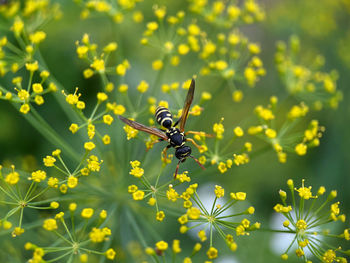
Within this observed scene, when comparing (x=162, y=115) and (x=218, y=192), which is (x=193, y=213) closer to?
(x=218, y=192)

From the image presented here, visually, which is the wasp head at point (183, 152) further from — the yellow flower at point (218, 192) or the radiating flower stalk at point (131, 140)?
the yellow flower at point (218, 192)

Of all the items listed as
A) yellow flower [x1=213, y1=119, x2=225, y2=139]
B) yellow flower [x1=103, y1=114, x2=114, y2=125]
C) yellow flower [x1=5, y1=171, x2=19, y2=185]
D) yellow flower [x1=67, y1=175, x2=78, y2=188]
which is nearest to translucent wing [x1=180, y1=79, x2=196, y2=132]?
yellow flower [x1=213, y1=119, x2=225, y2=139]

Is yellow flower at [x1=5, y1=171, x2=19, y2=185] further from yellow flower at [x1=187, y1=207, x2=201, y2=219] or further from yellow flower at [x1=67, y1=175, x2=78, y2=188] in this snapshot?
yellow flower at [x1=187, y1=207, x2=201, y2=219]

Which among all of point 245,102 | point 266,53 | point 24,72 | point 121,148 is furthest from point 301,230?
point 266,53

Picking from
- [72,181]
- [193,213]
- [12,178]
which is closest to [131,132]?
[72,181]

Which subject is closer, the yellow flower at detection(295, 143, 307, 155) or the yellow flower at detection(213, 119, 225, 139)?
the yellow flower at detection(213, 119, 225, 139)

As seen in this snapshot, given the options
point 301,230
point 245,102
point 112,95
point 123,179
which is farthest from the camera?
point 245,102

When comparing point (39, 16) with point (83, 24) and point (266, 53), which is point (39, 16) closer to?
point (83, 24)

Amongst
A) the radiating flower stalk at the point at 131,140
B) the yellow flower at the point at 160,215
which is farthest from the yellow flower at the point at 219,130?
the yellow flower at the point at 160,215

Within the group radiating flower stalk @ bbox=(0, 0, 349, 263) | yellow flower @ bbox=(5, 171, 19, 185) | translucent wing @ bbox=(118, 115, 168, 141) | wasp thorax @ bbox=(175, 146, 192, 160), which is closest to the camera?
yellow flower @ bbox=(5, 171, 19, 185)

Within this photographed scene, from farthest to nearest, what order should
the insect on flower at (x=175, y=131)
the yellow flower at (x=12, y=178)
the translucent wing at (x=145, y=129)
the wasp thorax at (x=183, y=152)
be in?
1. the wasp thorax at (x=183, y=152)
2. the insect on flower at (x=175, y=131)
3. the translucent wing at (x=145, y=129)
4. the yellow flower at (x=12, y=178)

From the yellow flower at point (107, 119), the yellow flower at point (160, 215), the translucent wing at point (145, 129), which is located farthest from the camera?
the yellow flower at point (107, 119)
